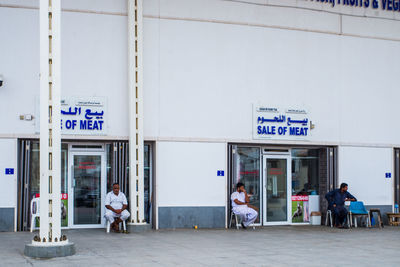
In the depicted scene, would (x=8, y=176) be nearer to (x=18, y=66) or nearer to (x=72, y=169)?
(x=72, y=169)

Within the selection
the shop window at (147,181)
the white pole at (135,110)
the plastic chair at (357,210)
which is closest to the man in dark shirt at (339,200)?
the plastic chair at (357,210)

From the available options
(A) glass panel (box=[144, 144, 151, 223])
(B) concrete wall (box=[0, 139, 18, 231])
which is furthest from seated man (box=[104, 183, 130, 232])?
(B) concrete wall (box=[0, 139, 18, 231])

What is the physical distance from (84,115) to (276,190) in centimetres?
578

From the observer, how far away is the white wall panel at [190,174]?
48.1 ft

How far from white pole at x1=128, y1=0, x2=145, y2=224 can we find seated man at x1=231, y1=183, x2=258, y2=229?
2532mm

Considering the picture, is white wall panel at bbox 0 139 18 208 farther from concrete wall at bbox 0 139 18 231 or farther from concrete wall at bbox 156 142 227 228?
concrete wall at bbox 156 142 227 228

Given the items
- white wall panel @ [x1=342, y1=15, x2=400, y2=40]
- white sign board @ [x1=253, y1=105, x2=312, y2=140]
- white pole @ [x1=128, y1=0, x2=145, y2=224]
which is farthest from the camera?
white wall panel @ [x1=342, y1=15, x2=400, y2=40]

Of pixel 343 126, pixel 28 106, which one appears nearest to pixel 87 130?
pixel 28 106

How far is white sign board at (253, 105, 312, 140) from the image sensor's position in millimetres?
15570

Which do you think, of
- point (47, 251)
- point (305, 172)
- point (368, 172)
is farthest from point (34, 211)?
point (368, 172)

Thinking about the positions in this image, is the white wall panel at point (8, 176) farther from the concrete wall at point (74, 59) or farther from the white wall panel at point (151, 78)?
the white wall panel at point (151, 78)

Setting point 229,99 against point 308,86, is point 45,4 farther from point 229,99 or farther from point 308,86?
point 308,86

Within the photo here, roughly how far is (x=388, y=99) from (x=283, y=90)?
11.5 ft

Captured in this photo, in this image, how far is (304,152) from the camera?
16609 mm
